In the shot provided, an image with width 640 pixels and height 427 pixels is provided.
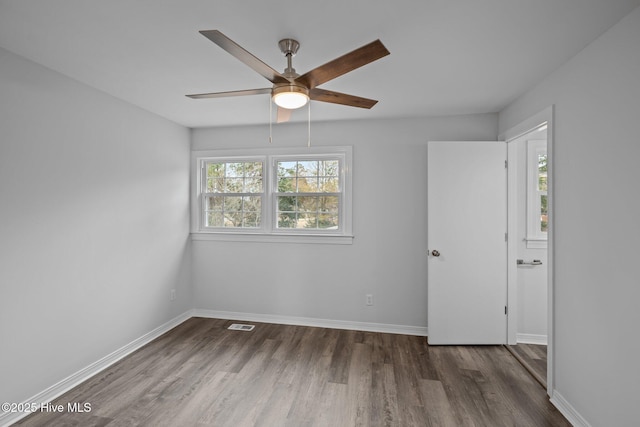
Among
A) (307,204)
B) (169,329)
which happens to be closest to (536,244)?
(307,204)

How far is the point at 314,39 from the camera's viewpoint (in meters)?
1.94

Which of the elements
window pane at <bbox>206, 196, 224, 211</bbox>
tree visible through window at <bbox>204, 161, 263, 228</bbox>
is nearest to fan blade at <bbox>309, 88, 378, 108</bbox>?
tree visible through window at <bbox>204, 161, 263, 228</bbox>

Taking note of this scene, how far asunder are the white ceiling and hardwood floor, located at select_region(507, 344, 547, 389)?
2445 mm

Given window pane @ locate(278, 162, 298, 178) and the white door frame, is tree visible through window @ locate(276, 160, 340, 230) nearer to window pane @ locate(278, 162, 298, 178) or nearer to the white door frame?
window pane @ locate(278, 162, 298, 178)

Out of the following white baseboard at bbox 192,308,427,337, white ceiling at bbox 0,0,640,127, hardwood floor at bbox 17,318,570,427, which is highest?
white ceiling at bbox 0,0,640,127

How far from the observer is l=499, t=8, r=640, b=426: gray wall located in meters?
1.71

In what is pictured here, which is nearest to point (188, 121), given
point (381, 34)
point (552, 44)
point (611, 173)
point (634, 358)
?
point (381, 34)

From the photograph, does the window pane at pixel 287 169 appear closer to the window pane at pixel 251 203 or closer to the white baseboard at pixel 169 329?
the window pane at pixel 251 203

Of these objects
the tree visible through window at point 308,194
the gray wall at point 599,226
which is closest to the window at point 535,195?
the gray wall at point 599,226

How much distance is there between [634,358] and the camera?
1.68 meters

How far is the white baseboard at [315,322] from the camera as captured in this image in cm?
369

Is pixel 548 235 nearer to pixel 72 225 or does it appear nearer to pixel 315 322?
pixel 315 322

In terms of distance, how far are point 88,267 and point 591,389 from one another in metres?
3.78

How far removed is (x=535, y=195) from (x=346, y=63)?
283 cm
